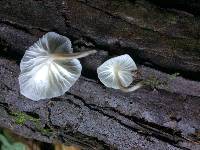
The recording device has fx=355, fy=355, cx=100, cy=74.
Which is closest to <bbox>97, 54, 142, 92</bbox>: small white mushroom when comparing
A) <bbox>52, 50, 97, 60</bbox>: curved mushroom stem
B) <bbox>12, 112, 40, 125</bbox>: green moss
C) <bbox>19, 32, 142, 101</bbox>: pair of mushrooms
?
<bbox>19, 32, 142, 101</bbox>: pair of mushrooms

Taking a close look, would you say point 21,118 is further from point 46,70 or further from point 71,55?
point 71,55

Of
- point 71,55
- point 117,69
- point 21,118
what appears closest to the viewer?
point 71,55

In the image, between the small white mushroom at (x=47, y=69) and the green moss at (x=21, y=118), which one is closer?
the small white mushroom at (x=47, y=69)

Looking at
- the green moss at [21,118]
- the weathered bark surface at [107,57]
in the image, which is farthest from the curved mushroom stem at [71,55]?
the green moss at [21,118]

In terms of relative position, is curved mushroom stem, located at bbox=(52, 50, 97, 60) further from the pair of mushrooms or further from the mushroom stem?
the mushroom stem

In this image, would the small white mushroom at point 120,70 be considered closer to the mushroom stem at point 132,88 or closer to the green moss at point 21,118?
the mushroom stem at point 132,88

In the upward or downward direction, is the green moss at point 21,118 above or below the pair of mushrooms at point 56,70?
below

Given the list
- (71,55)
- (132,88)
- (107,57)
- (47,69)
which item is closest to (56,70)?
(47,69)

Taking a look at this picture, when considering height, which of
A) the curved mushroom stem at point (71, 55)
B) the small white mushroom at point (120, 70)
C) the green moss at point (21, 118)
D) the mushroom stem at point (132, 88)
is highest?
the curved mushroom stem at point (71, 55)
